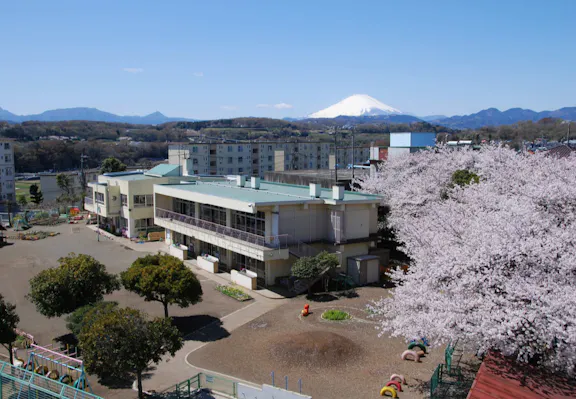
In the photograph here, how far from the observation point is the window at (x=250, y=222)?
23594 millimetres

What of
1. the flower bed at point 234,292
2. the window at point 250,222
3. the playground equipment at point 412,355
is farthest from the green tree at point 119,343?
the window at point 250,222

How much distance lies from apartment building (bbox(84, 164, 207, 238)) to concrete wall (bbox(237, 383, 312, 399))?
24823 millimetres

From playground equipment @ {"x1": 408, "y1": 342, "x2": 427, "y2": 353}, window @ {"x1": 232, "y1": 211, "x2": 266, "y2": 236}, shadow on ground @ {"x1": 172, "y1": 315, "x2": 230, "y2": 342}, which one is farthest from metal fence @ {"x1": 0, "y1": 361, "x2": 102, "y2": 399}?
window @ {"x1": 232, "y1": 211, "x2": 266, "y2": 236}

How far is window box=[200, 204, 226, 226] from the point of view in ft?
88.4

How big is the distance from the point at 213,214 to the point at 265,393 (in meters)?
16.6

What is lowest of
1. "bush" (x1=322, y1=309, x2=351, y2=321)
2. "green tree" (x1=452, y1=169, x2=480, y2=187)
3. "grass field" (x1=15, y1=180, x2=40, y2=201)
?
"grass field" (x1=15, y1=180, x2=40, y2=201)

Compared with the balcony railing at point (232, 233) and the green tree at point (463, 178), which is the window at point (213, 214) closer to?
the balcony railing at point (232, 233)

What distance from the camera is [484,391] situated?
10133 millimetres

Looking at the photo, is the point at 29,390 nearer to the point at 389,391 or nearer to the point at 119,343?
the point at 119,343

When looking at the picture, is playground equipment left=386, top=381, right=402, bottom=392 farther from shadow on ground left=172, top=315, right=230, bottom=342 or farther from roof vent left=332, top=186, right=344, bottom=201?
roof vent left=332, top=186, right=344, bottom=201

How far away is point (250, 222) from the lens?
24.5m

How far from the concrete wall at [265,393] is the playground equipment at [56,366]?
412 centimetres

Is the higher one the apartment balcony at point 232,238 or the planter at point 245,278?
the apartment balcony at point 232,238

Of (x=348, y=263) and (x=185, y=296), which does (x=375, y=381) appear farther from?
(x=348, y=263)
